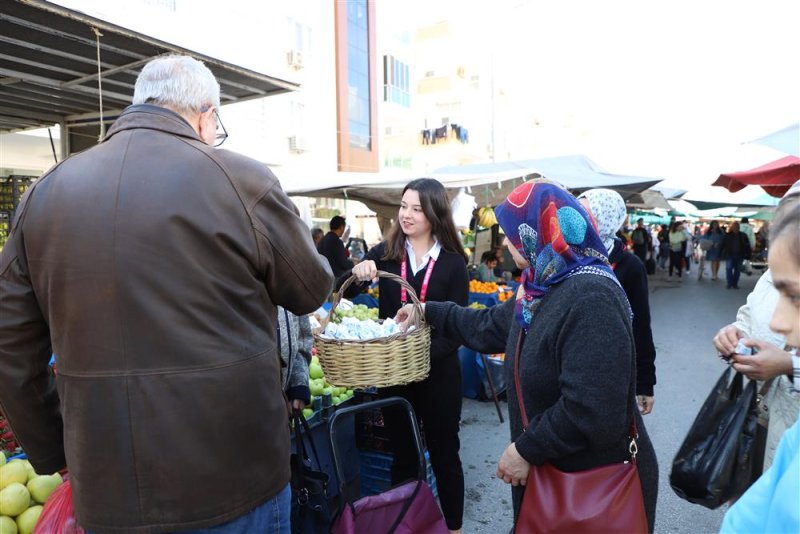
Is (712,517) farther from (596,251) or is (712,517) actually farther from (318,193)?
(318,193)

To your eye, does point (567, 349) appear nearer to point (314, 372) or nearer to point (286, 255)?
point (286, 255)

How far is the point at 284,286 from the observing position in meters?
1.44

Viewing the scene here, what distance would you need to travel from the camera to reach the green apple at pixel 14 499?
6.66ft

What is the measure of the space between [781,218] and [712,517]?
303cm

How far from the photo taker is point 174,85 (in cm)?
144

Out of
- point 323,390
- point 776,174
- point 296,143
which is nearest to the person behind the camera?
point 323,390

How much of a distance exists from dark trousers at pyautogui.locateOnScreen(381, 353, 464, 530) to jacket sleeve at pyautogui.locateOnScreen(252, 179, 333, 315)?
141 cm

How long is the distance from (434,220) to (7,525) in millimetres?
2312

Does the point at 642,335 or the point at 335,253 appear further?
the point at 335,253

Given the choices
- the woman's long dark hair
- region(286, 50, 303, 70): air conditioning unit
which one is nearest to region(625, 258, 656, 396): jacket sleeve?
the woman's long dark hair

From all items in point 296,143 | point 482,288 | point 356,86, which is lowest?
point 482,288

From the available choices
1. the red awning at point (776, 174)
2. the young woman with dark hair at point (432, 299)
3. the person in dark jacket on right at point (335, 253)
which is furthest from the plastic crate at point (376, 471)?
the red awning at point (776, 174)

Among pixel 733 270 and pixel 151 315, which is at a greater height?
pixel 151 315

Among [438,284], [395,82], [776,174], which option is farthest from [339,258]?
[395,82]
